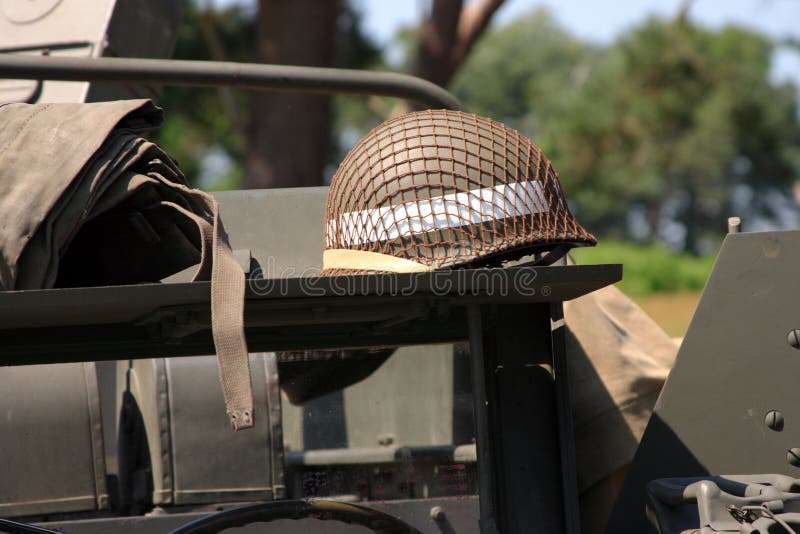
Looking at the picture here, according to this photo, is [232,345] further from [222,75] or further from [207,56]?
[207,56]

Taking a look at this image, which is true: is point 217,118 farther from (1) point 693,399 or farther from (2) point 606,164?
(2) point 606,164

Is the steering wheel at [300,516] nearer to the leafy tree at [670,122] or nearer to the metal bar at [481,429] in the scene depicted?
the metal bar at [481,429]

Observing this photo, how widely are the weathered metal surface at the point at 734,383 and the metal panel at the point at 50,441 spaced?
1241mm

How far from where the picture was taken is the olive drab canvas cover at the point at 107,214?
1.73 m

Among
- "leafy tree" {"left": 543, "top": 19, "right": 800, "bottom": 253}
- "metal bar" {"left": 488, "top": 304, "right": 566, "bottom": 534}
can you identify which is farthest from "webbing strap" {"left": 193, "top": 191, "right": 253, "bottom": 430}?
"leafy tree" {"left": 543, "top": 19, "right": 800, "bottom": 253}

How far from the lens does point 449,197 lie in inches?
79.1

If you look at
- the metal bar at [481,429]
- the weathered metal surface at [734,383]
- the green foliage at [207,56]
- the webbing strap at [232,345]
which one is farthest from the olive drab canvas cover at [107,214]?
the green foliage at [207,56]

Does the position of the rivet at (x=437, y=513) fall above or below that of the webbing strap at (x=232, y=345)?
below

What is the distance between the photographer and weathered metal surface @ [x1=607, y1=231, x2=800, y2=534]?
209 cm

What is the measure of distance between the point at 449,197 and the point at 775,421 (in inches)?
30.4

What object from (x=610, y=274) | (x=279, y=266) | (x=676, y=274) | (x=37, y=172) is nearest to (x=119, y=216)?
(x=37, y=172)

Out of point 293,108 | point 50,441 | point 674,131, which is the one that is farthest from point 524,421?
point 674,131

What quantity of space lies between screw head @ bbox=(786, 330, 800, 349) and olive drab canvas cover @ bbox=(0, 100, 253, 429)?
3.54 feet

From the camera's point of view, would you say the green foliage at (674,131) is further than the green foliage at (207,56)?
Yes
